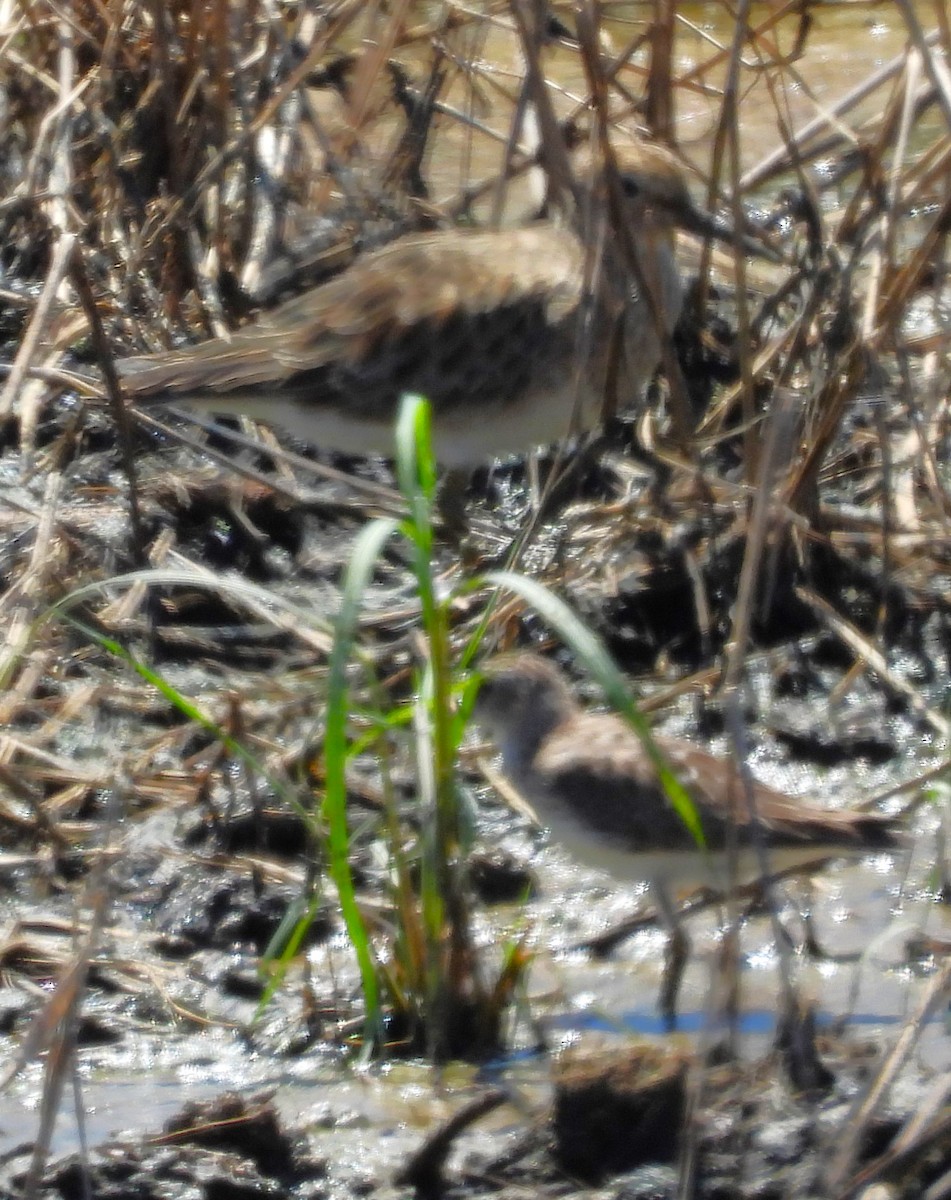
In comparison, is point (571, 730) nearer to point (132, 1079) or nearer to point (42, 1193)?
point (132, 1079)

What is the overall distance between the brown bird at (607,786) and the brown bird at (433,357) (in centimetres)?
114

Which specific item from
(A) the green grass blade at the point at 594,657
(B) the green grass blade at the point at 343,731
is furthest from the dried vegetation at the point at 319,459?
(A) the green grass blade at the point at 594,657

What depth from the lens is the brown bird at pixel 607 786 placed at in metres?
3.92

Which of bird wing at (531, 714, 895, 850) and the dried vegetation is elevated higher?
the dried vegetation

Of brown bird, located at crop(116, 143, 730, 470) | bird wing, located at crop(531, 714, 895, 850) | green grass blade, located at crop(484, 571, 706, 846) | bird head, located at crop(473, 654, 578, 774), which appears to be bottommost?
bird wing, located at crop(531, 714, 895, 850)

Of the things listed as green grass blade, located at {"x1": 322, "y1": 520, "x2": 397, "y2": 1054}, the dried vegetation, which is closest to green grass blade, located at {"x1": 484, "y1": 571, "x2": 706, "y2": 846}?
green grass blade, located at {"x1": 322, "y1": 520, "x2": 397, "y2": 1054}

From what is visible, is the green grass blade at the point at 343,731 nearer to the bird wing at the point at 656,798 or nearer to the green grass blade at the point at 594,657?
the green grass blade at the point at 594,657

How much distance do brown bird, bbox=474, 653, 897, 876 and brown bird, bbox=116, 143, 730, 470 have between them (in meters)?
1.14

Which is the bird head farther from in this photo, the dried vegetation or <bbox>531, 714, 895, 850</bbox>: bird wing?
the dried vegetation

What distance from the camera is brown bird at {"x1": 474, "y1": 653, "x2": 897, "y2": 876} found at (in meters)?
3.92

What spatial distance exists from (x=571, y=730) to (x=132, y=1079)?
3.89 ft

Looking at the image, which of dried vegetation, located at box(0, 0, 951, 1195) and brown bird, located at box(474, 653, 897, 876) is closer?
brown bird, located at box(474, 653, 897, 876)

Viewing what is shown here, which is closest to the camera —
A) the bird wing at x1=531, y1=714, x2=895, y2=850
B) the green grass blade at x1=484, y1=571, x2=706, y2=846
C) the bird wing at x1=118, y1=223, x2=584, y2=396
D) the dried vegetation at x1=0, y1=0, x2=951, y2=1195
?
the green grass blade at x1=484, y1=571, x2=706, y2=846

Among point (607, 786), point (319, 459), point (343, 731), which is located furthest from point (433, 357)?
point (343, 731)
